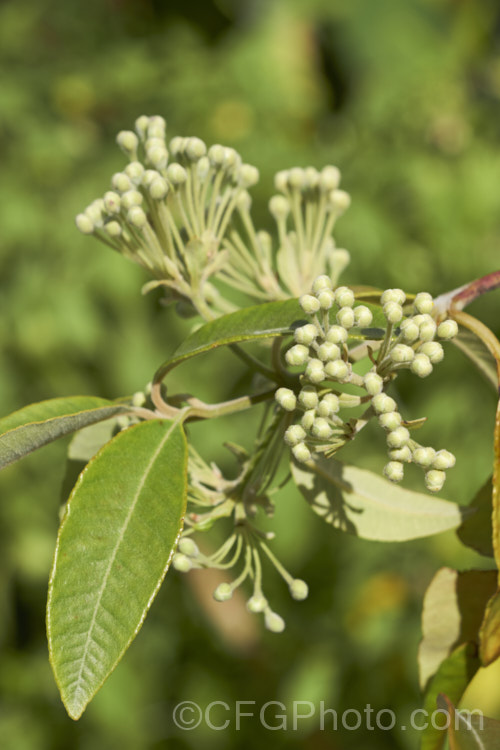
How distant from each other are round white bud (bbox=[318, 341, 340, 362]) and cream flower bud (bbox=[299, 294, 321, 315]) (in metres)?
0.04

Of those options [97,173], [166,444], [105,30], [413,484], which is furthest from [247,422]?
[105,30]

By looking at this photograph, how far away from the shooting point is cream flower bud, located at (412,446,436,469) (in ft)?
2.47

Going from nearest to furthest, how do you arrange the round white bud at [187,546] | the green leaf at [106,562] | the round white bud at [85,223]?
the green leaf at [106,562]
the round white bud at [187,546]
the round white bud at [85,223]

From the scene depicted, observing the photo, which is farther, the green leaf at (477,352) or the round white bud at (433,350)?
the green leaf at (477,352)

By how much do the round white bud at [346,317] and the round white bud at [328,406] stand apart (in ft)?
0.23

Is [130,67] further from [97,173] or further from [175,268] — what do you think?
[175,268]

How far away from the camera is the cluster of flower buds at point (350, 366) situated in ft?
2.42

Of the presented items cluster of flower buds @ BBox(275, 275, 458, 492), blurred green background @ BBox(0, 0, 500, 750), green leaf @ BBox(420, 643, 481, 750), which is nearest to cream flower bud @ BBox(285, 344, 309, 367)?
cluster of flower buds @ BBox(275, 275, 458, 492)

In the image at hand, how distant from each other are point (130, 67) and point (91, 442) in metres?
2.81

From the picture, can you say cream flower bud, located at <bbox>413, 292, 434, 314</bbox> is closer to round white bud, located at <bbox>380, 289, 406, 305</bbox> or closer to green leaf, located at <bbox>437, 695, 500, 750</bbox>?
round white bud, located at <bbox>380, 289, 406, 305</bbox>

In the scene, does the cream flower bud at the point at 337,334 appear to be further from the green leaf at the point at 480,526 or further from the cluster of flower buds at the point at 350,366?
the green leaf at the point at 480,526

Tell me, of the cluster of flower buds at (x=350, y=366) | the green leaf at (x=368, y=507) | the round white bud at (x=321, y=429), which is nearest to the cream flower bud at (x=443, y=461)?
the cluster of flower buds at (x=350, y=366)

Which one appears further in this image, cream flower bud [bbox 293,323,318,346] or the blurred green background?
the blurred green background

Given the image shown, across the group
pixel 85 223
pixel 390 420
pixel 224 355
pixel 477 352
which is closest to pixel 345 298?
pixel 390 420
